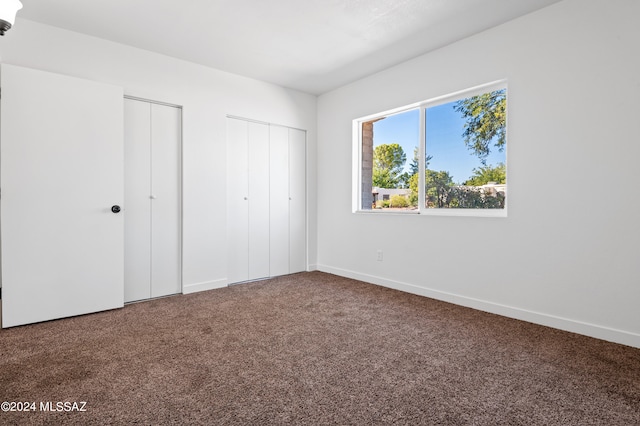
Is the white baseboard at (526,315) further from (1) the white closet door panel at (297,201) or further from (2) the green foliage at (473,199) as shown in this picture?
(1) the white closet door panel at (297,201)

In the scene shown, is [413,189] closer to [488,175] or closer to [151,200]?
[488,175]

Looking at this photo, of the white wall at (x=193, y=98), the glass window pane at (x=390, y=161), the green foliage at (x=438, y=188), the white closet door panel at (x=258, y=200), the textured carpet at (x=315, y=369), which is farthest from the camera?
the white closet door panel at (x=258, y=200)

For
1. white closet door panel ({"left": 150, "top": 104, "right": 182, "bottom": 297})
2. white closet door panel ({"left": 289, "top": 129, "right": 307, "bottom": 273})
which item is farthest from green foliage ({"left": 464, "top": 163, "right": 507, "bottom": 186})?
white closet door panel ({"left": 150, "top": 104, "right": 182, "bottom": 297})

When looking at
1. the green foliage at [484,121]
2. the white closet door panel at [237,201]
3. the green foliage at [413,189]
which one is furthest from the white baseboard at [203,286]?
the green foliage at [484,121]

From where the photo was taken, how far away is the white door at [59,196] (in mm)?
2604

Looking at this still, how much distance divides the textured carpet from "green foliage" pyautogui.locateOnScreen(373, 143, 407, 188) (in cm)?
165

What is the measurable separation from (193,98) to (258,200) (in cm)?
139

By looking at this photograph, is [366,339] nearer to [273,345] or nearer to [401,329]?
[401,329]

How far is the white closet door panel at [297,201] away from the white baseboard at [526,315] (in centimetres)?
110

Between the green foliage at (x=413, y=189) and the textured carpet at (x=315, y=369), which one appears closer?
the textured carpet at (x=315, y=369)

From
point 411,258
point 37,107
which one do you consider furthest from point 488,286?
point 37,107

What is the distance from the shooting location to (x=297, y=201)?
4.68m

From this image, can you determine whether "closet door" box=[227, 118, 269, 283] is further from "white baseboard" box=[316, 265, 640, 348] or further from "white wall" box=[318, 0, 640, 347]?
"white wall" box=[318, 0, 640, 347]

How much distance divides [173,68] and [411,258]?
10.7 feet
